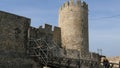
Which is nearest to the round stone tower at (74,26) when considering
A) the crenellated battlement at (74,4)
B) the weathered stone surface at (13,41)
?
the crenellated battlement at (74,4)

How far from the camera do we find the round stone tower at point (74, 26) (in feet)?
86.4

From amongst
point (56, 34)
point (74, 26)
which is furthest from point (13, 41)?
point (74, 26)

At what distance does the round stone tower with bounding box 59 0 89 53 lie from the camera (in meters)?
26.3

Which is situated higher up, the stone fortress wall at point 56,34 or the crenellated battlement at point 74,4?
the crenellated battlement at point 74,4

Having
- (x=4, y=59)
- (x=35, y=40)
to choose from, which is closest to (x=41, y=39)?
(x=35, y=40)

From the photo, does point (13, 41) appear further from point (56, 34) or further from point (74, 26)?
point (74, 26)

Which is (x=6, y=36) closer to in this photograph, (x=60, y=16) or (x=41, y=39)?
(x=41, y=39)

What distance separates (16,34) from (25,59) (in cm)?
180

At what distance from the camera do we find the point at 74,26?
26594mm

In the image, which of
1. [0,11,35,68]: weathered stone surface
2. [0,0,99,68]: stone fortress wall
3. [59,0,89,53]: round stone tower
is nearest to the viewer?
[0,11,35,68]: weathered stone surface

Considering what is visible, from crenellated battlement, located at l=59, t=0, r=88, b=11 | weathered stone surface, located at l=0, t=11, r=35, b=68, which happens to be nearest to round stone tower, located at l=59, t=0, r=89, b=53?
crenellated battlement, located at l=59, t=0, r=88, b=11

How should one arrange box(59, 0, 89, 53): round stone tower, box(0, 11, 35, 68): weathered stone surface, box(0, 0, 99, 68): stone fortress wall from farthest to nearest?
box(59, 0, 89, 53): round stone tower
box(0, 0, 99, 68): stone fortress wall
box(0, 11, 35, 68): weathered stone surface

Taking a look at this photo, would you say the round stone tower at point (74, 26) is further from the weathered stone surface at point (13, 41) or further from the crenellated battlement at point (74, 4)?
the weathered stone surface at point (13, 41)

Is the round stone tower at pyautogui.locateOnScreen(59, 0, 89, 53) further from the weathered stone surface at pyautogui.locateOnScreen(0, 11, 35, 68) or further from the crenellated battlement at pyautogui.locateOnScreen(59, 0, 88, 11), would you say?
the weathered stone surface at pyautogui.locateOnScreen(0, 11, 35, 68)
